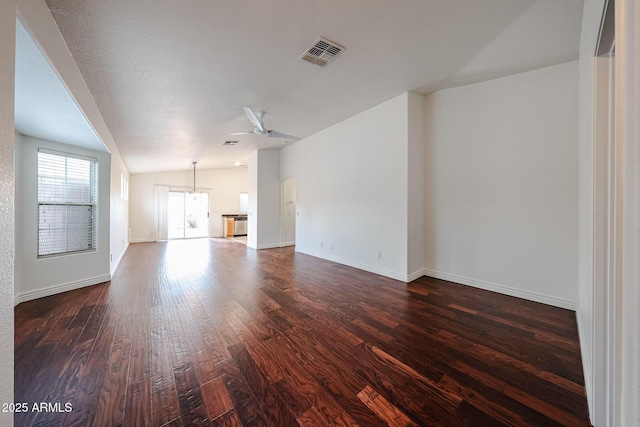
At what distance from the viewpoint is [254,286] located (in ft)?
11.2

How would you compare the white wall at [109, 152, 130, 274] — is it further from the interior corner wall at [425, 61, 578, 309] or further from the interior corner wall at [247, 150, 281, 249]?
the interior corner wall at [425, 61, 578, 309]

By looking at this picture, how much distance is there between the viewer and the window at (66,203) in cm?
297

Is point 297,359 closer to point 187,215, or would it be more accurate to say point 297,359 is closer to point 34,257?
point 34,257

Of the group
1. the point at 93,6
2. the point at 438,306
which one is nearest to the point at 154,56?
the point at 93,6

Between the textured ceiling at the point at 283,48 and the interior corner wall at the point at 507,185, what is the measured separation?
0.33 meters

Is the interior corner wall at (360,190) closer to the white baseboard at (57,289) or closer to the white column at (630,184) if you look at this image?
the white column at (630,184)

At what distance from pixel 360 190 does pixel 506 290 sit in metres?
2.65

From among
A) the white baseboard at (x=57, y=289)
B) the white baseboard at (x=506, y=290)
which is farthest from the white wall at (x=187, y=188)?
the white baseboard at (x=506, y=290)

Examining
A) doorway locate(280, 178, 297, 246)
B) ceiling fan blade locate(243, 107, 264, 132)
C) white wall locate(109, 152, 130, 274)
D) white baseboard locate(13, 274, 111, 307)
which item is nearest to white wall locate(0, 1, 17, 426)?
ceiling fan blade locate(243, 107, 264, 132)

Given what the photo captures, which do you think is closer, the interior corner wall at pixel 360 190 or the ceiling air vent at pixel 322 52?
the ceiling air vent at pixel 322 52

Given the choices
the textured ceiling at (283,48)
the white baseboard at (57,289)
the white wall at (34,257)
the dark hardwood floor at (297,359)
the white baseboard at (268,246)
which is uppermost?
the textured ceiling at (283,48)

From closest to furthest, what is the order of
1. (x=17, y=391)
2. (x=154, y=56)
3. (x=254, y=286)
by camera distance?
1. (x=17, y=391)
2. (x=154, y=56)
3. (x=254, y=286)

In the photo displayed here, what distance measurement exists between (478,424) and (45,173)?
5.18 meters

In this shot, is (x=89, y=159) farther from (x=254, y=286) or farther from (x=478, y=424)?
(x=478, y=424)
